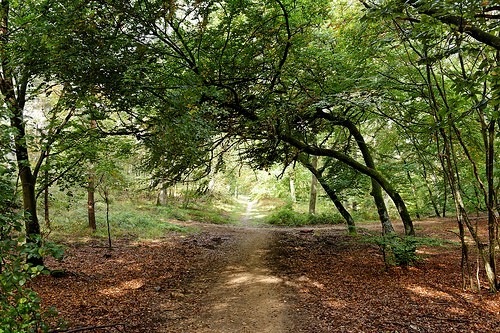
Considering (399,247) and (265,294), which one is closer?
(265,294)

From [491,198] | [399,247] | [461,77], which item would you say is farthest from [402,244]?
Result: [461,77]

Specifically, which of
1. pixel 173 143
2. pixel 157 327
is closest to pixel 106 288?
pixel 157 327

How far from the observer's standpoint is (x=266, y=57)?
626cm

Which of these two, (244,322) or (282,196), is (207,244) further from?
(282,196)

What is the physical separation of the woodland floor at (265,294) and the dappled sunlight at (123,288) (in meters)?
0.04

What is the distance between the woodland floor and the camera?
5.06 meters

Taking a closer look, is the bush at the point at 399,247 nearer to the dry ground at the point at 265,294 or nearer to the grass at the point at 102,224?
the dry ground at the point at 265,294

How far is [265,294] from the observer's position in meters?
6.58

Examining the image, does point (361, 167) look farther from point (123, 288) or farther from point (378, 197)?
point (123, 288)

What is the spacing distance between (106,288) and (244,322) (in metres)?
3.64

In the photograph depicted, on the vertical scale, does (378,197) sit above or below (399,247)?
above

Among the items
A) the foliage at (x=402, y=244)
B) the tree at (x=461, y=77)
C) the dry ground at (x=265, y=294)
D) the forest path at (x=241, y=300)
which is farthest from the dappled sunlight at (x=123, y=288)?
the tree at (x=461, y=77)

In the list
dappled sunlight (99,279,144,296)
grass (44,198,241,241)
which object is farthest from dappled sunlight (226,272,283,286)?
grass (44,198,241,241)

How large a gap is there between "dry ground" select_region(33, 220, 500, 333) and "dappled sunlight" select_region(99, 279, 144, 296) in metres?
0.02
